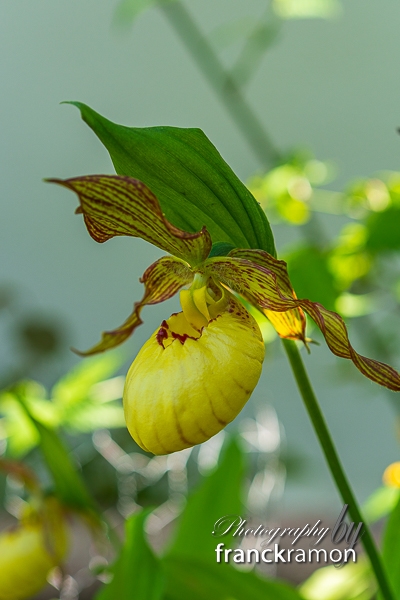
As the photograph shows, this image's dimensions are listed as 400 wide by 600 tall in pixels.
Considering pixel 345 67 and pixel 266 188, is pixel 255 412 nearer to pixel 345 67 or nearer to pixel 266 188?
pixel 345 67

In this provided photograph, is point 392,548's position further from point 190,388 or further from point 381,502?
point 190,388

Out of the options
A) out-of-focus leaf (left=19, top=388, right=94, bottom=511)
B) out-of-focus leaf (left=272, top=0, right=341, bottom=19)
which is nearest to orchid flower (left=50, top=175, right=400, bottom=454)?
out-of-focus leaf (left=19, top=388, right=94, bottom=511)

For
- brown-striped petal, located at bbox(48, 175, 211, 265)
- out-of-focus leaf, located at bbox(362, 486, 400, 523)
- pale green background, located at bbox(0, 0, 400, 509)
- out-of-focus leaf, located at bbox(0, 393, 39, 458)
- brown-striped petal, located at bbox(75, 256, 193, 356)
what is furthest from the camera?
pale green background, located at bbox(0, 0, 400, 509)

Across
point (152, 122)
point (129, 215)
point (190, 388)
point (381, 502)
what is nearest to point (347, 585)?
point (381, 502)

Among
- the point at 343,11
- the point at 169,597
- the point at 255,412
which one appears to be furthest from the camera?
the point at 255,412

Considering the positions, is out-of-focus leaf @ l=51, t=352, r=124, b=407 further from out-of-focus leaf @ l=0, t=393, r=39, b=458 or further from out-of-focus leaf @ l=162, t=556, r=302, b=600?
out-of-focus leaf @ l=162, t=556, r=302, b=600

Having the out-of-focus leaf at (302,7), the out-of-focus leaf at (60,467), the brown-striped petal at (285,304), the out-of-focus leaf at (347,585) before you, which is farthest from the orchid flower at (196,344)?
the out-of-focus leaf at (302,7)

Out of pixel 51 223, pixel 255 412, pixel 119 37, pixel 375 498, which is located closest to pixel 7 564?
pixel 375 498
